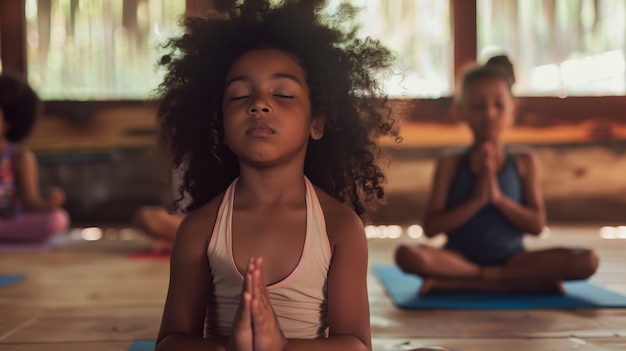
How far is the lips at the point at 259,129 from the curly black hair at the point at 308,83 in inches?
5.5

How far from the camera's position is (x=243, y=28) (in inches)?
47.6

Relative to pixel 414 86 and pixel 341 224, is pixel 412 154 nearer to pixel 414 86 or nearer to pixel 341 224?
pixel 414 86

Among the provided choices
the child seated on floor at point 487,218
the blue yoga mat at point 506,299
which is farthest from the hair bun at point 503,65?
the blue yoga mat at point 506,299

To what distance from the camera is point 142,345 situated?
1.53 metres

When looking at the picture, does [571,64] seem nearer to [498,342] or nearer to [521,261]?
[521,261]

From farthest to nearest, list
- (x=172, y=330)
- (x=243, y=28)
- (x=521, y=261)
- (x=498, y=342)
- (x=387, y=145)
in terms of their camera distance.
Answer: (x=387, y=145), (x=521, y=261), (x=498, y=342), (x=243, y=28), (x=172, y=330)

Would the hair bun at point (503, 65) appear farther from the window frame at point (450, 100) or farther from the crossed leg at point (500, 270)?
the window frame at point (450, 100)

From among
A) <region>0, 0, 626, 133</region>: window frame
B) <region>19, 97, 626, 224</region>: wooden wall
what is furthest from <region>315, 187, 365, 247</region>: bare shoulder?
<region>0, 0, 626, 133</region>: window frame

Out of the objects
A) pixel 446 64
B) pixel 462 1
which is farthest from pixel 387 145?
pixel 462 1

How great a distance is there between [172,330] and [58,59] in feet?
13.0

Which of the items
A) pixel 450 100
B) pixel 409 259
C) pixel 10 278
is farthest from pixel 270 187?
pixel 450 100

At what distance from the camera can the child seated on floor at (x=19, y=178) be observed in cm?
337

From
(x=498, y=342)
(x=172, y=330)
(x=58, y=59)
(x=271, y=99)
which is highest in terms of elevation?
(x=58, y=59)

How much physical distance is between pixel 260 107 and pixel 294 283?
29 centimetres
